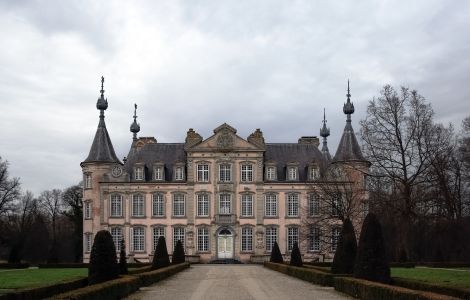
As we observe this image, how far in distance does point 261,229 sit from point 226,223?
2.92m

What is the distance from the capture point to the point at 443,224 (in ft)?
146

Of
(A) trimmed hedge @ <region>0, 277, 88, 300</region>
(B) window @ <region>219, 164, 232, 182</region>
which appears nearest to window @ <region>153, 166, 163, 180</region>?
(B) window @ <region>219, 164, 232, 182</region>

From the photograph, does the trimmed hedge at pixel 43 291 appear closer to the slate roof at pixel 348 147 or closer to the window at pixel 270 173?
the window at pixel 270 173

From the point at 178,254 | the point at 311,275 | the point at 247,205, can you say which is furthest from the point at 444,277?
the point at 247,205

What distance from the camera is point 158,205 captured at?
56375mm

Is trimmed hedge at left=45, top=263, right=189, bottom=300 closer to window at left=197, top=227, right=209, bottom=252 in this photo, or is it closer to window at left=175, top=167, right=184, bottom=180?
window at left=197, top=227, right=209, bottom=252

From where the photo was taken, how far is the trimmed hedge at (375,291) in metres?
14.3

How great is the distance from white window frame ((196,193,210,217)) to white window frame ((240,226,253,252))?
341 centimetres

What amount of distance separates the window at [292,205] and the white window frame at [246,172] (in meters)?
3.53

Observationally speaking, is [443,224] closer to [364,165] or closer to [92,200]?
[364,165]

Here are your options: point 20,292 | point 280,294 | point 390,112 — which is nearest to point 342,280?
point 280,294

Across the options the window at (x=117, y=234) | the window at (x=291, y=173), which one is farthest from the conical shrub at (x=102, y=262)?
the window at (x=291, y=173)

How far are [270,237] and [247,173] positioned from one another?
5590mm

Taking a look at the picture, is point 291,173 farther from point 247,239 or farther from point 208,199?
point 208,199
